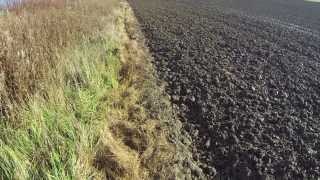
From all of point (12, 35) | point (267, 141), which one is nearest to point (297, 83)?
point (267, 141)

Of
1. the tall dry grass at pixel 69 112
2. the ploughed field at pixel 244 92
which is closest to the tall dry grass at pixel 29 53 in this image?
the tall dry grass at pixel 69 112

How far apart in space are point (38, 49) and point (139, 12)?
1355cm

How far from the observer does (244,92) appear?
8242 millimetres

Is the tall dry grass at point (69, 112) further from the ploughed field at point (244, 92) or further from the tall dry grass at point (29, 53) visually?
the ploughed field at point (244, 92)

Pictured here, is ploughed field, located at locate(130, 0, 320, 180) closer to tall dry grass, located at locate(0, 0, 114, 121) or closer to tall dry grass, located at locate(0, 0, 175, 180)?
tall dry grass, located at locate(0, 0, 175, 180)

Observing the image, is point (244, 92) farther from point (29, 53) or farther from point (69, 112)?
point (29, 53)

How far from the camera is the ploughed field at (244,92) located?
583 centimetres

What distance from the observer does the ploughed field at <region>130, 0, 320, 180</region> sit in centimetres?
583

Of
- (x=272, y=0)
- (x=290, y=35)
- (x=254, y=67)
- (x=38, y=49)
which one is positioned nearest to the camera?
(x=38, y=49)

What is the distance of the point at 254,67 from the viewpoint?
33.4 feet

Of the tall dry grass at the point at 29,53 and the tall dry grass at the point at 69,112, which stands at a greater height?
the tall dry grass at the point at 29,53

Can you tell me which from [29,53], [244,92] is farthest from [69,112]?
[244,92]

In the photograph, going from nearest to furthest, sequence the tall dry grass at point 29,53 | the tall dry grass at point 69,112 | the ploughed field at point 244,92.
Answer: the tall dry grass at point 69,112 < the tall dry grass at point 29,53 < the ploughed field at point 244,92

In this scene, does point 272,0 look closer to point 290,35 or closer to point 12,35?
point 290,35
